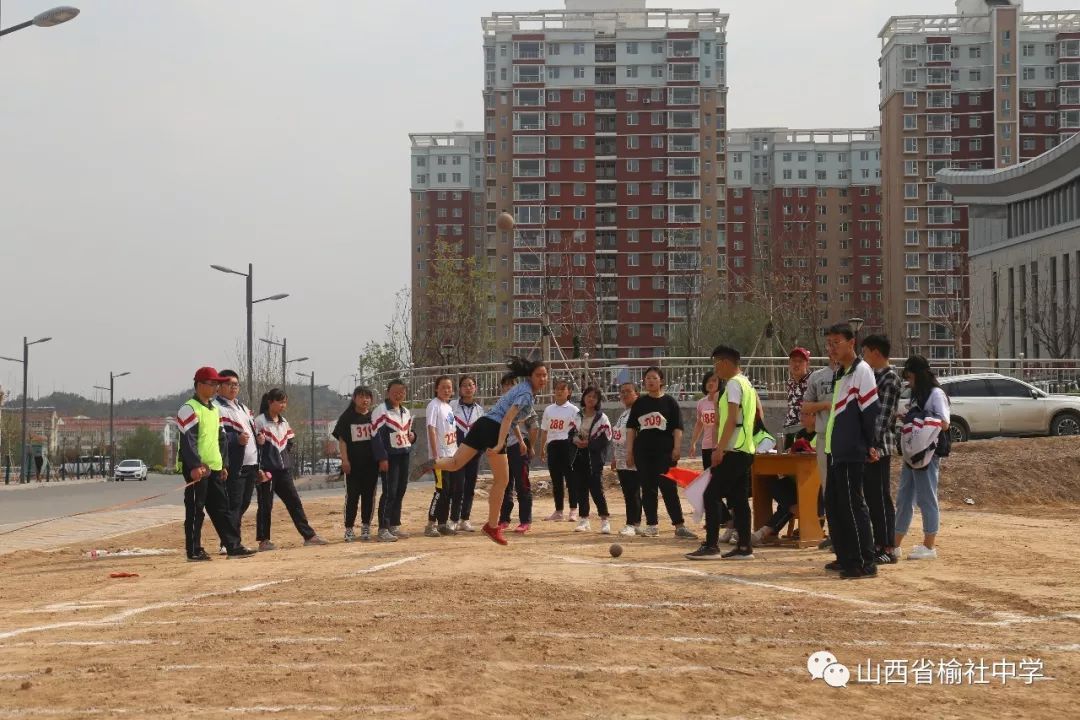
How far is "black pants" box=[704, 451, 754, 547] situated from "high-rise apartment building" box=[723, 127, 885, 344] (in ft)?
358

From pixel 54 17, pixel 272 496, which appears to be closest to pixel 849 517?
pixel 272 496

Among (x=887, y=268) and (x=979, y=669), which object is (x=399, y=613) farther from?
(x=887, y=268)

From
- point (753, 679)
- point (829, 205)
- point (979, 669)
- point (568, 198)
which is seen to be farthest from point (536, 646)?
point (829, 205)

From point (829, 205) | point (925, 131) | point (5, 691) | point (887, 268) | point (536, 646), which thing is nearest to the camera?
point (5, 691)

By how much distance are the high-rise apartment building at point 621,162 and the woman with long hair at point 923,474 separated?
320 ft

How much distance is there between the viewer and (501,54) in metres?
113

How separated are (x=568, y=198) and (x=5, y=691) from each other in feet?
345

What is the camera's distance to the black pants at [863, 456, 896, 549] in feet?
36.2

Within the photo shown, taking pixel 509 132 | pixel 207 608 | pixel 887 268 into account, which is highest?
pixel 509 132

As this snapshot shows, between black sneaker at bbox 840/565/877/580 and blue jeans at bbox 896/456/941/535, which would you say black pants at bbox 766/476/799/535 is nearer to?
blue jeans at bbox 896/456/941/535

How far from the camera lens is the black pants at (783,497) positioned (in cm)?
1350

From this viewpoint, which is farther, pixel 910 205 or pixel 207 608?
pixel 910 205

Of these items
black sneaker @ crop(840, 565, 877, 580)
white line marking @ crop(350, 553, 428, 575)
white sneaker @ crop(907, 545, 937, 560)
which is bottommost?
white line marking @ crop(350, 553, 428, 575)

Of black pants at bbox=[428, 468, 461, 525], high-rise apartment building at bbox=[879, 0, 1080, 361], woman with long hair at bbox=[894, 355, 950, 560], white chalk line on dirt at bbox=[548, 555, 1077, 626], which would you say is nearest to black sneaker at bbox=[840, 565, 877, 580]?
white chalk line on dirt at bbox=[548, 555, 1077, 626]
